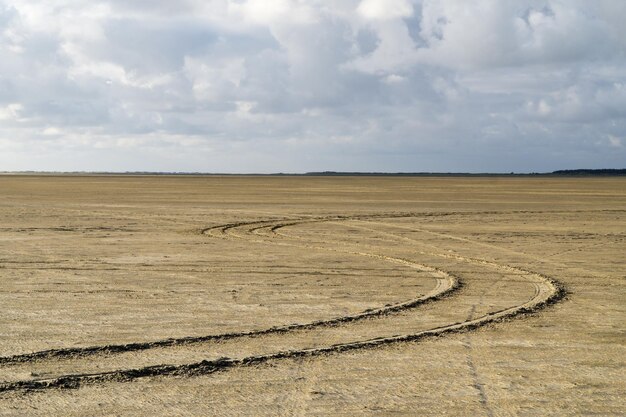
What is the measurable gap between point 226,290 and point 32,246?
7.13 meters

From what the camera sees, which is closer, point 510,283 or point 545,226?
point 510,283

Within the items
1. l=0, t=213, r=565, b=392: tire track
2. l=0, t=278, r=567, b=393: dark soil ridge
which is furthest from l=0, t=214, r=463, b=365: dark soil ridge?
l=0, t=278, r=567, b=393: dark soil ridge

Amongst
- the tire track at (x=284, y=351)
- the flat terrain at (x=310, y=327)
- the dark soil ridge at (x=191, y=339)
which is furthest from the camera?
the dark soil ridge at (x=191, y=339)

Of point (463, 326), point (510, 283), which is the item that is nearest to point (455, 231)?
point (510, 283)

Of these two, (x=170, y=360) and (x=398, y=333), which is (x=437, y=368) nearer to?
(x=398, y=333)

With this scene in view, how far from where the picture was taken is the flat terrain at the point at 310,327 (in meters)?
6.29

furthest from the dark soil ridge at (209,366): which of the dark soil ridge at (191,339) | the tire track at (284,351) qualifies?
the dark soil ridge at (191,339)

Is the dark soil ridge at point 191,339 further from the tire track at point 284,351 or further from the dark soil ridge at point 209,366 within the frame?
the dark soil ridge at point 209,366

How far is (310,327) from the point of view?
8797 mm

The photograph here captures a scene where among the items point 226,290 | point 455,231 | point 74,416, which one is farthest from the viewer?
point 455,231

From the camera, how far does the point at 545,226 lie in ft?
77.6

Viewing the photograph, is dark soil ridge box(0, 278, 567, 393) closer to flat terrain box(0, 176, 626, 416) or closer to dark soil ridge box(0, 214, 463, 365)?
flat terrain box(0, 176, 626, 416)

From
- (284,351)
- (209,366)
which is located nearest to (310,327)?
(284,351)

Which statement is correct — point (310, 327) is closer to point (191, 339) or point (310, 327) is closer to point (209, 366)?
point (191, 339)
